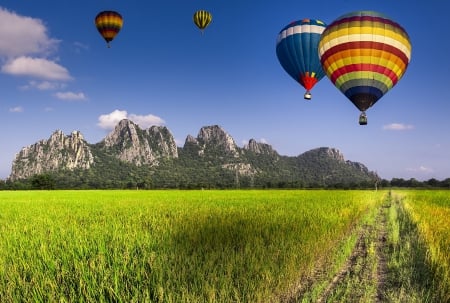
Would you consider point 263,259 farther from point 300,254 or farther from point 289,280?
point 300,254

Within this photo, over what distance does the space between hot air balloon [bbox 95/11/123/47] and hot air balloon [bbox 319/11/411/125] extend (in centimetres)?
2056

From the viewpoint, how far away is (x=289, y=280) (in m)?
4.50

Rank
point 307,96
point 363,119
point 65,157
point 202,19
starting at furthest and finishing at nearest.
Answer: point 65,157 < point 202,19 < point 307,96 < point 363,119

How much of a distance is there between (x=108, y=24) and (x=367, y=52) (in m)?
23.0

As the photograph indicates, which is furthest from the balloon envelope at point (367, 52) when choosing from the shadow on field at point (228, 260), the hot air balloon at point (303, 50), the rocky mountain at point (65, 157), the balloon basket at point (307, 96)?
the rocky mountain at point (65, 157)

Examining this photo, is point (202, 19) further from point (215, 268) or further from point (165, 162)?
point (165, 162)

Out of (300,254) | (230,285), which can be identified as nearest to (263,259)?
(300,254)

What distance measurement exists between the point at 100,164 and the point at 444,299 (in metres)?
177

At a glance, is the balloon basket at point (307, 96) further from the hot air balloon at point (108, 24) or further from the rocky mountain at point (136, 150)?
the rocky mountain at point (136, 150)

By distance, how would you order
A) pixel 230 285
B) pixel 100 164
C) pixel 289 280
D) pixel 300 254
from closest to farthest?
pixel 230 285, pixel 289 280, pixel 300 254, pixel 100 164

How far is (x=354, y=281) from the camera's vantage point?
4910 mm

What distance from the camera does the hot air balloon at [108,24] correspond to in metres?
30.3

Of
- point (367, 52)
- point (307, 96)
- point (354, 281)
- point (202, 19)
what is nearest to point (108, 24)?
point (202, 19)

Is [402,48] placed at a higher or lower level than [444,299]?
higher
